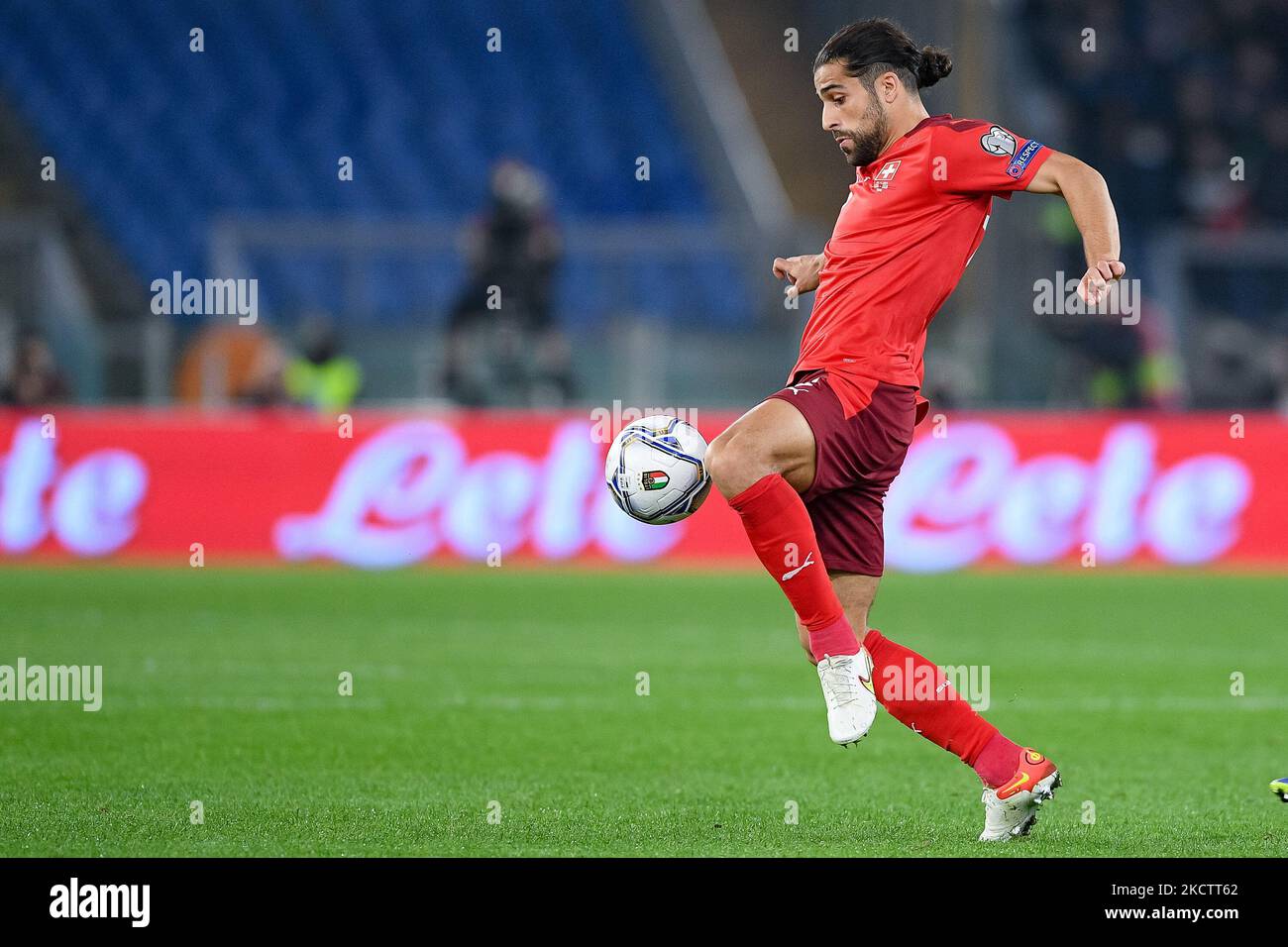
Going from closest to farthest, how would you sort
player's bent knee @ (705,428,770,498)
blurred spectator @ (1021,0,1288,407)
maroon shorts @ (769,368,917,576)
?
player's bent knee @ (705,428,770,498) < maroon shorts @ (769,368,917,576) < blurred spectator @ (1021,0,1288,407)

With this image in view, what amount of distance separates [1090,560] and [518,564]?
448cm

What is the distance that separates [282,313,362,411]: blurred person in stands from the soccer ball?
1175 cm

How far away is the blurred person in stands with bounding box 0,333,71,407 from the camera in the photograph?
50.4 ft

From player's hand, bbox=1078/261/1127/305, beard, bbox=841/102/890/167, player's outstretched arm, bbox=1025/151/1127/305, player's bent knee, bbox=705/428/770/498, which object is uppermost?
beard, bbox=841/102/890/167

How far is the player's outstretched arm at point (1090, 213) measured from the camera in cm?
498

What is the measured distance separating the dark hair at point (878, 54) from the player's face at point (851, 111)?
0.03 meters

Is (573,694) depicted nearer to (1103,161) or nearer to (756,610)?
(756,610)

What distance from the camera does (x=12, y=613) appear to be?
38.4ft

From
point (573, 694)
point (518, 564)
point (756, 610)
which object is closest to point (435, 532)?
point (518, 564)
